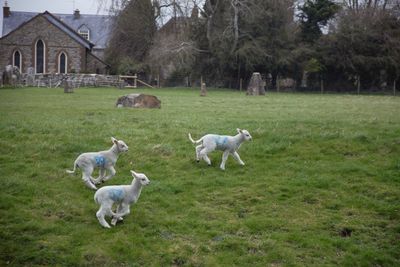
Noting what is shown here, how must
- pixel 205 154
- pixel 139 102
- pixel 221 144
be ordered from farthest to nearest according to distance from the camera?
1. pixel 139 102
2. pixel 205 154
3. pixel 221 144

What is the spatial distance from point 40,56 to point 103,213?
199 ft

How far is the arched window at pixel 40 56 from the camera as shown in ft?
208

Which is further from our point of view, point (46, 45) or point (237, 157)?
point (46, 45)

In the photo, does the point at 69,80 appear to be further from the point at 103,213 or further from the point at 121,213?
the point at 103,213

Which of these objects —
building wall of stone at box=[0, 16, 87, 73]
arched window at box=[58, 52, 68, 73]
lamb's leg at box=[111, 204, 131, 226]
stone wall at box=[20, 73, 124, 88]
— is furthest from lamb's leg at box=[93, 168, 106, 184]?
arched window at box=[58, 52, 68, 73]

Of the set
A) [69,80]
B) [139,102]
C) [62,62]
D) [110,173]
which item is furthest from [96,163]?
[62,62]

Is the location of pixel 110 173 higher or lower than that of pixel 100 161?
lower

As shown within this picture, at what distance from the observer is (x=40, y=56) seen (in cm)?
6400

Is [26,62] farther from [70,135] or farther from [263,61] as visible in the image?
[70,135]

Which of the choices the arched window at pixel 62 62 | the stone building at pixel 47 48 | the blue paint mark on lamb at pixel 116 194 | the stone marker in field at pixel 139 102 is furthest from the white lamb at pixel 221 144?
the arched window at pixel 62 62

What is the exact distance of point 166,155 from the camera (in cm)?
1230

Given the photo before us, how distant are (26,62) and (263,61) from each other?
3301 centimetres

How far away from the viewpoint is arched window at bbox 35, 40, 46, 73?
6331 cm

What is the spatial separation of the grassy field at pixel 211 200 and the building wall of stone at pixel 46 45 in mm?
50897
